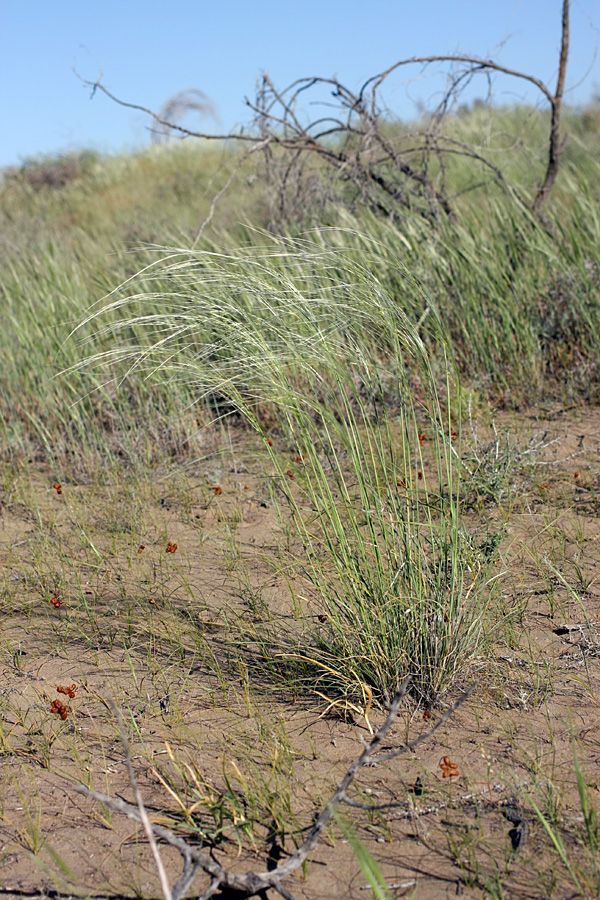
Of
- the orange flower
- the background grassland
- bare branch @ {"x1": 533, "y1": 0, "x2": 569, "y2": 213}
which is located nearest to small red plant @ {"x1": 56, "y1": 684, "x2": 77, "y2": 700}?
the orange flower

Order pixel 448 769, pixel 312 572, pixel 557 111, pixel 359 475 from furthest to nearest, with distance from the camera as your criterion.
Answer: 1. pixel 557 111
2. pixel 312 572
3. pixel 359 475
4. pixel 448 769

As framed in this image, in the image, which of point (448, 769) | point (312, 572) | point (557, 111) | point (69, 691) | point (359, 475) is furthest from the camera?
point (557, 111)

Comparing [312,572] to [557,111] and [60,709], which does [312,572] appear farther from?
[557,111]

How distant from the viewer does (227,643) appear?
231cm

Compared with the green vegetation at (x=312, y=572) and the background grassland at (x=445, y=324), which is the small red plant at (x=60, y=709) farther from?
the background grassland at (x=445, y=324)

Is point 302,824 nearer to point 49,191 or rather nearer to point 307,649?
point 307,649


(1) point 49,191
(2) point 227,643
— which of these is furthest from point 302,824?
(1) point 49,191

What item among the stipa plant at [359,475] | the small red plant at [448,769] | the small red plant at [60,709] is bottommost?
the small red plant at [448,769]

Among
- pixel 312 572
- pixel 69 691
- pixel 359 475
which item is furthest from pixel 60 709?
pixel 359 475

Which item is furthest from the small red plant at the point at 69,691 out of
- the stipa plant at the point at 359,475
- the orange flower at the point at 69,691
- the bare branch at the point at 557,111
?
the bare branch at the point at 557,111

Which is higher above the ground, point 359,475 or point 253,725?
point 359,475

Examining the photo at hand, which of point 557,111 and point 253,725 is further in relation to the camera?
point 557,111

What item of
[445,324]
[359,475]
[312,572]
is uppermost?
[445,324]

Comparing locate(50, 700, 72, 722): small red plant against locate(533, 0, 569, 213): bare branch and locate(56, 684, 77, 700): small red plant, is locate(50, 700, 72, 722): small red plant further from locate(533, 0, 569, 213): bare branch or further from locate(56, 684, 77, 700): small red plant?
locate(533, 0, 569, 213): bare branch
